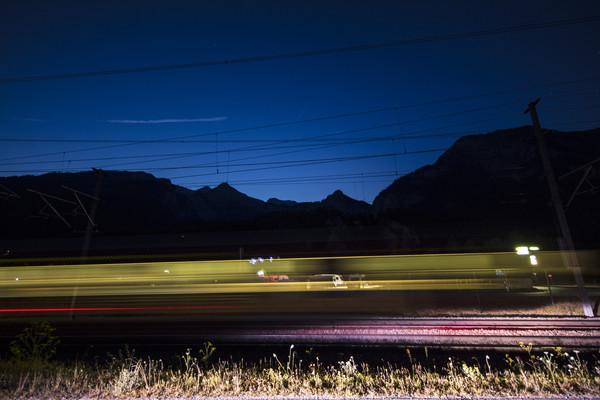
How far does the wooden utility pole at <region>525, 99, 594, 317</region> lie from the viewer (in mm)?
12844

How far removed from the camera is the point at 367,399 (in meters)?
3.88

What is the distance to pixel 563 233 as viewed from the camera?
43.9ft

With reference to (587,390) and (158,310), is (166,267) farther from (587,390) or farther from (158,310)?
(587,390)

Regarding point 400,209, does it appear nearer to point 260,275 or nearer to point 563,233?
point 563,233

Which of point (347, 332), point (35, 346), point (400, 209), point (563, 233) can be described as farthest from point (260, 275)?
point (400, 209)

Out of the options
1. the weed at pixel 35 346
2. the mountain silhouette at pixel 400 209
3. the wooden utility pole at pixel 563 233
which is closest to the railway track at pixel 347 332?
the wooden utility pole at pixel 563 233

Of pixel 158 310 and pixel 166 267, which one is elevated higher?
pixel 166 267

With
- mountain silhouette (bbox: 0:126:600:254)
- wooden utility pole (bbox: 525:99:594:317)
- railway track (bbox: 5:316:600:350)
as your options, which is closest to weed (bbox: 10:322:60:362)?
railway track (bbox: 5:316:600:350)

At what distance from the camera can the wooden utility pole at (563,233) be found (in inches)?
506

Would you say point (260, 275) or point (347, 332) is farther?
point (260, 275)

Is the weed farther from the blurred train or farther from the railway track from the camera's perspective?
the blurred train

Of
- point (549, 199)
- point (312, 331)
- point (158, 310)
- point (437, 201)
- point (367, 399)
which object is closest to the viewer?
point (367, 399)

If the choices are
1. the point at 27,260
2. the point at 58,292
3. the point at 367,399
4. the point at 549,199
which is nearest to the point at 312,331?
the point at 367,399

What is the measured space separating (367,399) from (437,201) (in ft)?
443
